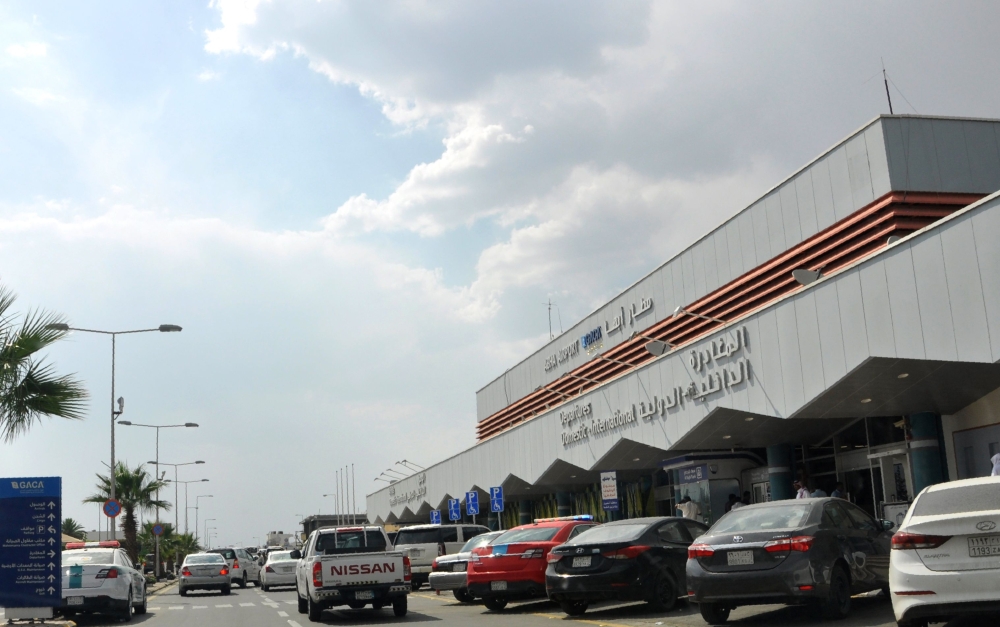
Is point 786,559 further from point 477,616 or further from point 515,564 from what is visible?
point 477,616

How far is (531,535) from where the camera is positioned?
18.7 m

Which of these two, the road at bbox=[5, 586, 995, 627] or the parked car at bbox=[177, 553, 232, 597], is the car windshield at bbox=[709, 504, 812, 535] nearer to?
the road at bbox=[5, 586, 995, 627]

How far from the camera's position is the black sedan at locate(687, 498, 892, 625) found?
12.1 meters

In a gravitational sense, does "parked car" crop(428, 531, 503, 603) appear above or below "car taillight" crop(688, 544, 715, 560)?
below

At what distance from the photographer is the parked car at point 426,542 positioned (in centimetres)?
2814

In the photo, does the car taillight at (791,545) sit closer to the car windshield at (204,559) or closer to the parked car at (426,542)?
the parked car at (426,542)

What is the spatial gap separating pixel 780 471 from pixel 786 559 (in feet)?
49.1

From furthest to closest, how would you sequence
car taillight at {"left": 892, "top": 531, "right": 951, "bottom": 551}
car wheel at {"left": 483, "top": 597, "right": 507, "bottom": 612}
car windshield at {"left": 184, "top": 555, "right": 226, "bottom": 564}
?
car windshield at {"left": 184, "top": 555, "right": 226, "bottom": 564}
car wheel at {"left": 483, "top": 597, "right": 507, "bottom": 612}
car taillight at {"left": 892, "top": 531, "right": 951, "bottom": 551}

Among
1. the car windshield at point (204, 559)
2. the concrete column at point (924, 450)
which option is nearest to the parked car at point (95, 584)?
the car windshield at point (204, 559)

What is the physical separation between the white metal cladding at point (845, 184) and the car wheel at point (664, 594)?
12.7 meters

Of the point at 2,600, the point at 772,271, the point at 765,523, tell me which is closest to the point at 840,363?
the point at 765,523

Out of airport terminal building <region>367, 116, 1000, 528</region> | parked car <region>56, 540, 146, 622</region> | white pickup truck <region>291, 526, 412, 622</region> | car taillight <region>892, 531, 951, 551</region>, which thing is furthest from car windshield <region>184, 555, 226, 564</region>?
car taillight <region>892, 531, 951, 551</region>

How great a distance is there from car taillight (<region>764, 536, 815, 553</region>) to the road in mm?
1023

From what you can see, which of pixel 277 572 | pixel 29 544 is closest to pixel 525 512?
pixel 277 572
